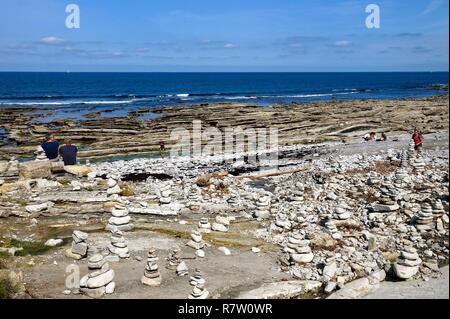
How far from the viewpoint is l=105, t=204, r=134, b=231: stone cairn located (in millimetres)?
13367

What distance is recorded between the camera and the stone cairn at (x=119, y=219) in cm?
1337

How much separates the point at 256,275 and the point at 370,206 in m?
6.17

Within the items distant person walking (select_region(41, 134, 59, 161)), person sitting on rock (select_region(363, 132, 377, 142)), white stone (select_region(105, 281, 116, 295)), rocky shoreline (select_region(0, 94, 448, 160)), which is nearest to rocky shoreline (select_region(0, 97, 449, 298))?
white stone (select_region(105, 281, 116, 295))

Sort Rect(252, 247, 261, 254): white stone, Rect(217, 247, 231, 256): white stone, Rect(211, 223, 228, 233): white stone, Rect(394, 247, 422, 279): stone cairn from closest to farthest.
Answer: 1. Rect(394, 247, 422, 279): stone cairn
2. Rect(217, 247, 231, 256): white stone
3. Rect(252, 247, 261, 254): white stone
4. Rect(211, 223, 228, 233): white stone

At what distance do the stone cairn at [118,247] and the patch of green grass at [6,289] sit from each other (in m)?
2.67

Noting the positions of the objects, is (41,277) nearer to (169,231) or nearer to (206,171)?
(169,231)

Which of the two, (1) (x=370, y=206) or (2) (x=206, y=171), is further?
(2) (x=206, y=171)

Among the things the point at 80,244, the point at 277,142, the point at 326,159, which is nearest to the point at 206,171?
the point at 326,159

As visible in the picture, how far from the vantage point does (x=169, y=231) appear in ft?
45.9

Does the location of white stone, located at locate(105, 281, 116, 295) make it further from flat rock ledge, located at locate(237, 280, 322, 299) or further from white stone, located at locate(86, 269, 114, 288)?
flat rock ledge, located at locate(237, 280, 322, 299)

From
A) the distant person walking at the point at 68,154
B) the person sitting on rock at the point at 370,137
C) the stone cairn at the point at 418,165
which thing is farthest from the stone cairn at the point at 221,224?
the person sitting on rock at the point at 370,137

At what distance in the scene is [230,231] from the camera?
14.4 m

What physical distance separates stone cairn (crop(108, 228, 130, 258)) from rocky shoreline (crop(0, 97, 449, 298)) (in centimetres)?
3

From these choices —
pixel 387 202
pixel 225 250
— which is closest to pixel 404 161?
pixel 387 202
